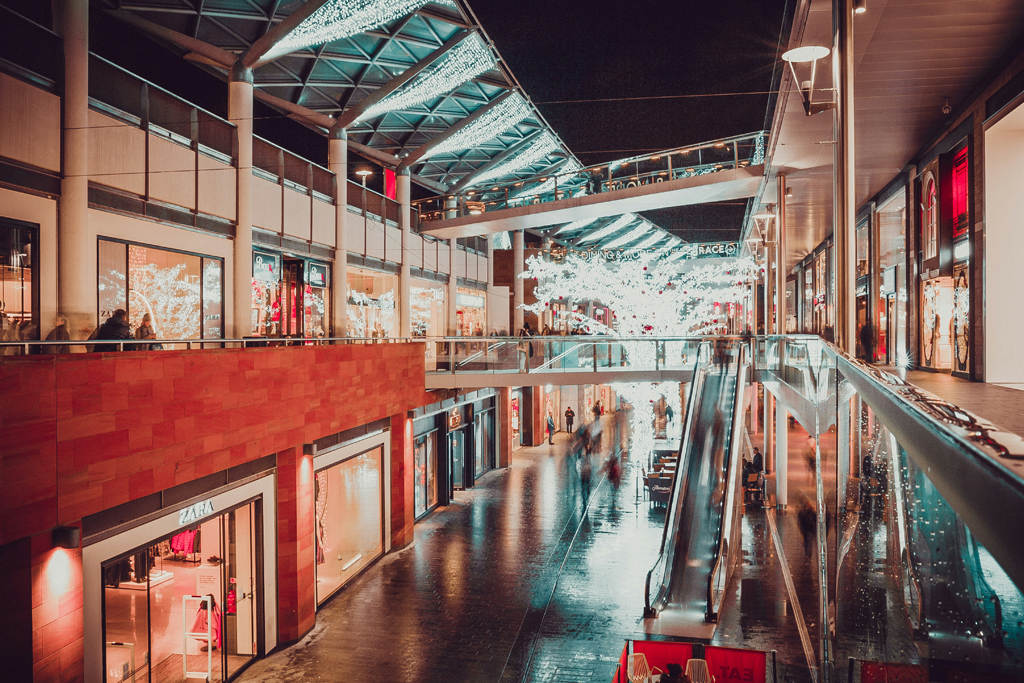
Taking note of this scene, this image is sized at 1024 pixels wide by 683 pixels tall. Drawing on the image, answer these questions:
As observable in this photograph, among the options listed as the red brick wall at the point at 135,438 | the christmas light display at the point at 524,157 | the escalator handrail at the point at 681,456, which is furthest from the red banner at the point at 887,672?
the christmas light display at the point at 524,157

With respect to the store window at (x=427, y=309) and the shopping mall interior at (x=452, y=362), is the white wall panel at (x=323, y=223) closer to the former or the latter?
the shopping mall interior at (x=452, y=362)

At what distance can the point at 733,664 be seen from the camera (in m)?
8.84

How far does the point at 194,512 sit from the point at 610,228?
33.9 m

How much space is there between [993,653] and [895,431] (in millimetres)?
1932

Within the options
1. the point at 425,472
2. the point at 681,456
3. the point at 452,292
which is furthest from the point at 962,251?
the point at 452,292

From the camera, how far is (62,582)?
7.22 meters

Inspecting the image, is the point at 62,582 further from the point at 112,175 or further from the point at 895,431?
the point at 895,431

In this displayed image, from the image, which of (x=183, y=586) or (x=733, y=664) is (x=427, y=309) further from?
(x=733, y=664)

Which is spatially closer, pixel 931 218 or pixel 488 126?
pixel 931 218

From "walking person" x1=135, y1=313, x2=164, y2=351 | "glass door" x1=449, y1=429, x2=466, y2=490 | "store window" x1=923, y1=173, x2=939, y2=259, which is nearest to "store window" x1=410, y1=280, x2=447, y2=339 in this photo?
"glass door" x1=449, y1=429, x2=466, y2=490

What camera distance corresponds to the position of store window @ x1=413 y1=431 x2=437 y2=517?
2023cm

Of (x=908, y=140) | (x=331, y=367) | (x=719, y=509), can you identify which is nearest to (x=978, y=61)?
(x=908, y=140)

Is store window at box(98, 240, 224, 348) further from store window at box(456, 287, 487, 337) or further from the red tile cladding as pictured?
store window at box(456, 287, 487, 337)

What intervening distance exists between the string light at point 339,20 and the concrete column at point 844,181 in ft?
32.3
